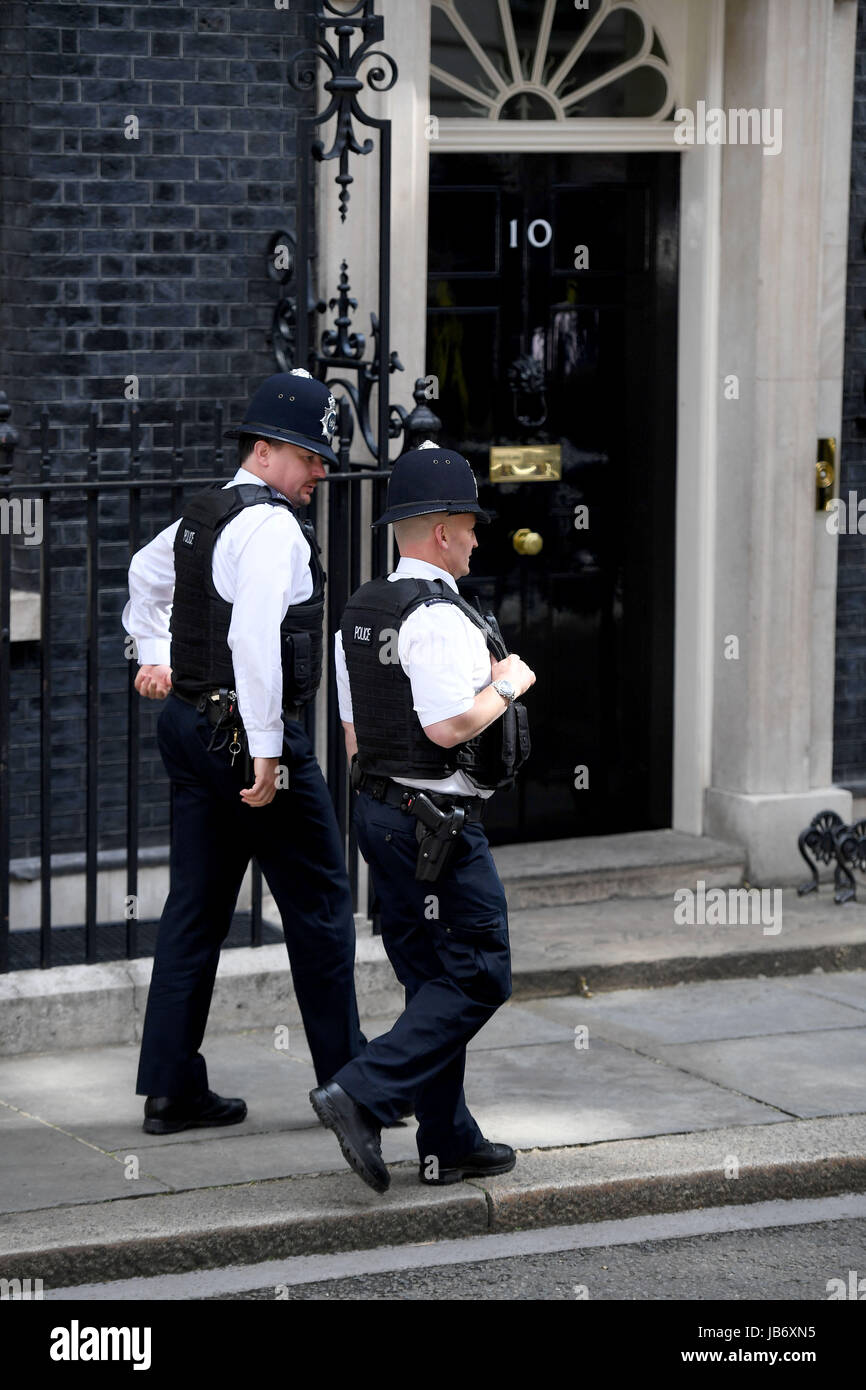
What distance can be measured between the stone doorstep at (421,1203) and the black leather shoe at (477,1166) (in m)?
0.03

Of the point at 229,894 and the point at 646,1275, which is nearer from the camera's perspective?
the point at 646,1275

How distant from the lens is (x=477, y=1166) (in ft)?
18.7

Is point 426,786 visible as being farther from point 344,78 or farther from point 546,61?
point 546,61

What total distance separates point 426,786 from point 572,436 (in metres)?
3.78

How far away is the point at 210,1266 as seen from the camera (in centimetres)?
530

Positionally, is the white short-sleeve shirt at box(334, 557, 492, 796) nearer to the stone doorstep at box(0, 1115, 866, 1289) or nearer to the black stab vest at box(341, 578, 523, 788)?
the black stab vest at box(341, 578, 523, 788)

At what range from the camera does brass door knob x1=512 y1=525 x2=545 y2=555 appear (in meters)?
8.76

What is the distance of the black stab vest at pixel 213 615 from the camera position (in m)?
5.75

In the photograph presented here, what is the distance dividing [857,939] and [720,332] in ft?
8.33

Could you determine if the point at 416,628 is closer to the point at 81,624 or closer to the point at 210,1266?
the point at 210,1266

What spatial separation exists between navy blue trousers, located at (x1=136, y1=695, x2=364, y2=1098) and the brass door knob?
2.93 meters

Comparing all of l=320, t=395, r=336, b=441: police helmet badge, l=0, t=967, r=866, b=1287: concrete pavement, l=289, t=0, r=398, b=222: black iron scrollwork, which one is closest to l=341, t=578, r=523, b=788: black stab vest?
l=320, t=395, r=336, b=441: police helmet badge

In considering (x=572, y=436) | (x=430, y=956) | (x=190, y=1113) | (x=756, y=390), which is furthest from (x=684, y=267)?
(x=190, y=1113)
